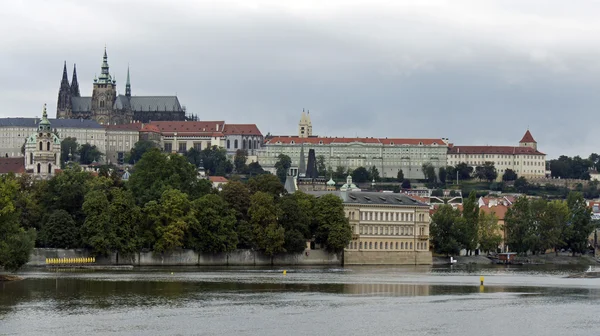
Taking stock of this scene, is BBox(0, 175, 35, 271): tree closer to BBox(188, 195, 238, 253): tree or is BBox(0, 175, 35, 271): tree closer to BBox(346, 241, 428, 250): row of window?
BBox(188, 195, 238, 253): tree

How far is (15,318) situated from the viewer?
58.2 metres

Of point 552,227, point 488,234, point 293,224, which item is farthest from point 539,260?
point 293,224

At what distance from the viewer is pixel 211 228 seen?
10344 cm

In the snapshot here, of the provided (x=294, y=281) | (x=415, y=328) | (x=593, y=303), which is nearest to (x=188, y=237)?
(x=294, y=281)

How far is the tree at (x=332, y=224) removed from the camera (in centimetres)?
11200

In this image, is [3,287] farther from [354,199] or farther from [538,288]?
[354,199]

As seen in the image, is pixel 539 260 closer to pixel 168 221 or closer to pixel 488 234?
pixel 488 234

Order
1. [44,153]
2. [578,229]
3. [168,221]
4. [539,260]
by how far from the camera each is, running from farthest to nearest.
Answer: [44,153], [578,229], [539,260], [168,221]

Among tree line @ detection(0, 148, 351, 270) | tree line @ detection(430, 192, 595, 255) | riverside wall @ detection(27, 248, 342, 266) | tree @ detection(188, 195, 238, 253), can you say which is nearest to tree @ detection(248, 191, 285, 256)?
tree line @ detection(0, 148, 351, 270)

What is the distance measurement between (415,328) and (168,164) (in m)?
57.0

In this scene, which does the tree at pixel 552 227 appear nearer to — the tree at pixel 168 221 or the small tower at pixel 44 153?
the tree at pixel 168 221

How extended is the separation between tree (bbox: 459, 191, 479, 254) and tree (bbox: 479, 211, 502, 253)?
4.78 ft

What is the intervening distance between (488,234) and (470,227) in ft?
19.9

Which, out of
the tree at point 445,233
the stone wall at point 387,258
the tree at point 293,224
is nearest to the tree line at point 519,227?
the tree at point 445,233
